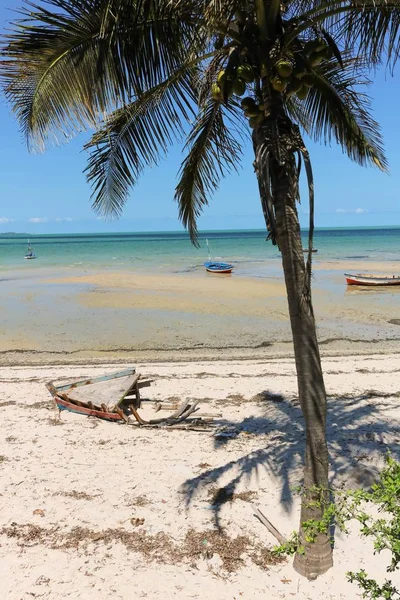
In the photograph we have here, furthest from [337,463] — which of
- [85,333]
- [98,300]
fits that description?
[98,300]

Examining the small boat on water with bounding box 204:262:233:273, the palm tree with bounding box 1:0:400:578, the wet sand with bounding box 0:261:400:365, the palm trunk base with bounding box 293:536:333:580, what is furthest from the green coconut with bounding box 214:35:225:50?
the small boat on water with bounding box 204:262:233:273

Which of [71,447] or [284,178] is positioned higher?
[284,178]

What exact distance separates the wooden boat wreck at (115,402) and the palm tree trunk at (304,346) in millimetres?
3286

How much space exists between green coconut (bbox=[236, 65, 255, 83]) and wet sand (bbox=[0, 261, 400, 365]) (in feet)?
30.5

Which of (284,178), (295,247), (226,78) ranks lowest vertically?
(295,247)

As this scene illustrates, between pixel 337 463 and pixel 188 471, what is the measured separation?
5.79 feet

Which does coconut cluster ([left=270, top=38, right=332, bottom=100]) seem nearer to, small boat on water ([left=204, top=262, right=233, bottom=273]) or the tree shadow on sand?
the tree shadow on sand

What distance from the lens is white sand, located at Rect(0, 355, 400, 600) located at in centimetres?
411

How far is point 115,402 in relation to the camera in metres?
7.54

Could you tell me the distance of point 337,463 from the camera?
582 cm

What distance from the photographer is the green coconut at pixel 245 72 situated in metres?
3.48

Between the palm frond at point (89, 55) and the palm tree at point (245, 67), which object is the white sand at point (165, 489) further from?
the palm frond at point (89, 55)

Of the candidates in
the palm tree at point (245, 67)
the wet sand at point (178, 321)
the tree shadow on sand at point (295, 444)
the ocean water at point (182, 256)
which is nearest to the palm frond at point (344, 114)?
the palm tree at point (245, 67)

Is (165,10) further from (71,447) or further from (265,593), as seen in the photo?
(71,447)
